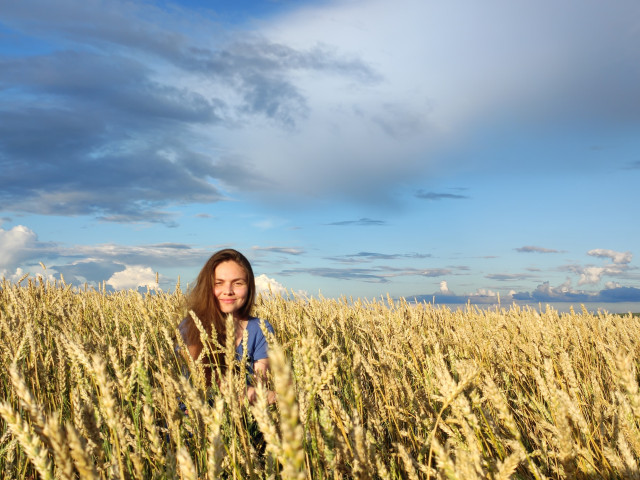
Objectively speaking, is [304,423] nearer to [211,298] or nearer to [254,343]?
[254,343]

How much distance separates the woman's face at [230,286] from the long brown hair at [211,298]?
4 centimetres

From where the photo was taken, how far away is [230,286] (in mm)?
4172

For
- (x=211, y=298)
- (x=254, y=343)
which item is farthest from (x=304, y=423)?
(x=211, y=298)

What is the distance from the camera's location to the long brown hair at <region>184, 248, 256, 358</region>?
4.06 metres

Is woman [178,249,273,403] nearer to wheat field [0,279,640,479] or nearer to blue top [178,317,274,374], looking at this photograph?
blue top [178,317,274,374]

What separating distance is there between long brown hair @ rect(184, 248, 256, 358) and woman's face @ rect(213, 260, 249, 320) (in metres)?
0.04

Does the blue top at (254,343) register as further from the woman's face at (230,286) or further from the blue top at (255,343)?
the woman's face at (230,286)

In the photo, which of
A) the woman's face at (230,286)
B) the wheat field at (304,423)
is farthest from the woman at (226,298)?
the wheat field at (304,423)

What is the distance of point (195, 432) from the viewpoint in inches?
72.3

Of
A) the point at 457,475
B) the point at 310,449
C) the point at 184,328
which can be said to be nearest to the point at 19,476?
the point at 310,449

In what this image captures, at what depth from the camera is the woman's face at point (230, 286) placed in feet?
13.6

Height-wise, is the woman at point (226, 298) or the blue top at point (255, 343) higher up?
the woman at point (226, 298)

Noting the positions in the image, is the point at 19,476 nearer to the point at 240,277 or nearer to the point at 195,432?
the point at 195,432

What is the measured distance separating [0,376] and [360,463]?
2.84 metres
